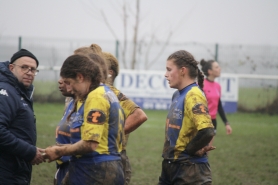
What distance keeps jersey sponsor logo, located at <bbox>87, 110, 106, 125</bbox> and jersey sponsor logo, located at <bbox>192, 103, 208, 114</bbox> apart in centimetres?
121

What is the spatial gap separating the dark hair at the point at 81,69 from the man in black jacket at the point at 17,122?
837mm

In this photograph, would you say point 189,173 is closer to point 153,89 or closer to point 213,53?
point 153,89

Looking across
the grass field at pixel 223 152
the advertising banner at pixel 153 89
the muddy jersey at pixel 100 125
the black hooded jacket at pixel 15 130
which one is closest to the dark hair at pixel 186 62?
the muddy jersey at pixel 100 125

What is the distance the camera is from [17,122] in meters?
4.96

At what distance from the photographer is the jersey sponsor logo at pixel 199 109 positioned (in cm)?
507

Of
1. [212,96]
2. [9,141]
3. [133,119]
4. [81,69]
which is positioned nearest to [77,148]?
[81,69]

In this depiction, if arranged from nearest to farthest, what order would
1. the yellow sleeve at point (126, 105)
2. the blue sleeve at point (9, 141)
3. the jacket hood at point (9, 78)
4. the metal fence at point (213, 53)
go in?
the blue sleeve at point (9, 141) → the jacket hood at point (9, 78) → the yellow sleeve at point (126, 105) → the metal fence at point (213, 53)

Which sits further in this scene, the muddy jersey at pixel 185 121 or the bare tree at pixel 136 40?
the bare tree at pixel 136 40

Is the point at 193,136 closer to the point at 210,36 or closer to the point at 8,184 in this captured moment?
the point at 8,184

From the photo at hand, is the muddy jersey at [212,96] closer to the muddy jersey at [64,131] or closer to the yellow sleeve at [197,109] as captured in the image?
the yellow sleeve at [197,109]

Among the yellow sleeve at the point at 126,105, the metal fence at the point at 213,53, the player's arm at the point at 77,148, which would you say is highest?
the yellow sleeve at the point at 126,105

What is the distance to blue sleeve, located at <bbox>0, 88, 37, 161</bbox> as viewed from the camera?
184 inches

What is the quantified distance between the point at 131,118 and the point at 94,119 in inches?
58.0

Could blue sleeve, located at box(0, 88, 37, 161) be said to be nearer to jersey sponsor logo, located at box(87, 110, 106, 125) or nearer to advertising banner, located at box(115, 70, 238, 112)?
jersey sponsor logo, located at box(87, 110, 106, 125)
